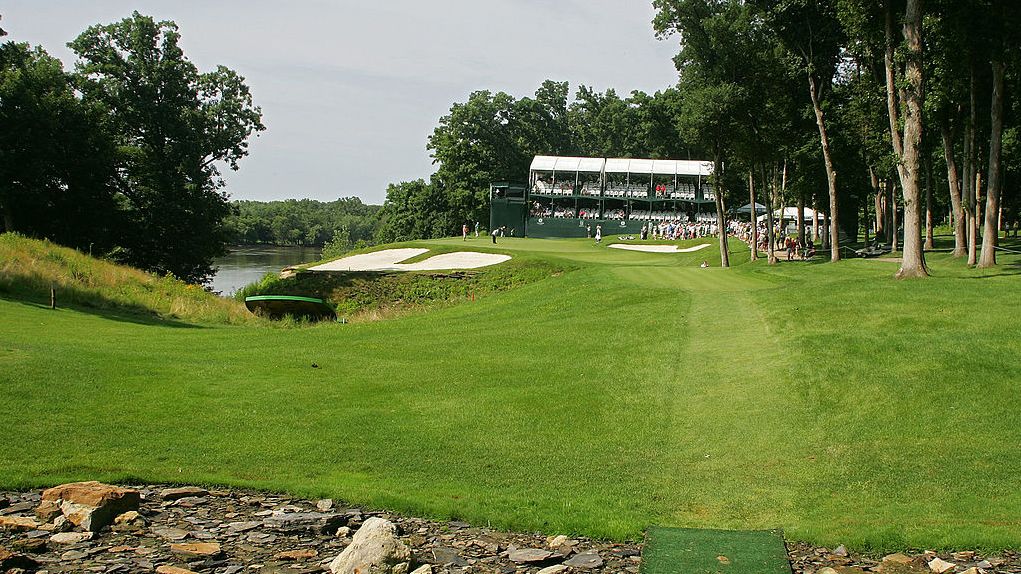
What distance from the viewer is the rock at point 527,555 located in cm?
741

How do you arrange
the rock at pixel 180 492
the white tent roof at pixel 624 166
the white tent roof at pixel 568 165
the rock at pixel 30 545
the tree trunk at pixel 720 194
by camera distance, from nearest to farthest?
the rock at pixel 30 545
the rock at pixel 180 492
the tree trunk at pixel 720 194
the white tent roof at pixel 624 166
the white tent roof at pixel 568 165

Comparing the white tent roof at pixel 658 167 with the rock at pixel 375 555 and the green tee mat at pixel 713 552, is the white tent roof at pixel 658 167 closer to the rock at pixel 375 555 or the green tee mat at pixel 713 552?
the green tee mat at pixel 713 552

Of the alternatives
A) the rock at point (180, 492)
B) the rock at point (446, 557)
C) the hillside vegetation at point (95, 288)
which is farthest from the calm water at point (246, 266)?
the rock at point (446, 557)

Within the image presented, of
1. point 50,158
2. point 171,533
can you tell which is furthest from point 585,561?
point 50,158

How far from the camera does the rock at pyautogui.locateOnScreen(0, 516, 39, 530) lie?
24.7ft

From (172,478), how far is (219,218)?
50595 millimetres

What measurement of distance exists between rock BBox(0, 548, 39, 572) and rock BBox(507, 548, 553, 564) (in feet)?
12.3

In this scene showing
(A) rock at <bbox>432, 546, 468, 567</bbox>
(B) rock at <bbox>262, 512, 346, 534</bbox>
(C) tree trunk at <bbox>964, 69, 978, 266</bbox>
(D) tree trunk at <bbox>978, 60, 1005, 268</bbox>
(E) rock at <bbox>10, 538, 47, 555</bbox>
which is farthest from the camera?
(C) tree trunk at <bbox>964, 69, 978, 266</bbox>

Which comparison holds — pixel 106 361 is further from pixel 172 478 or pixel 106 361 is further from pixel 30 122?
pixel 30 122

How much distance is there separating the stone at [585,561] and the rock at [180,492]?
12.6ft

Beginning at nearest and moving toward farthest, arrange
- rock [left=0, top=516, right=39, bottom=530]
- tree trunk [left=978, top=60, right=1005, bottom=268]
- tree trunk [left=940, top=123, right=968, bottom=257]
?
rock [left=0, top=516, right=39, bottom=530], tree trunk [left=978, top=60, right=1005, bottom=268], tree trunk [left=940, top=123, right=968, bottom=257]

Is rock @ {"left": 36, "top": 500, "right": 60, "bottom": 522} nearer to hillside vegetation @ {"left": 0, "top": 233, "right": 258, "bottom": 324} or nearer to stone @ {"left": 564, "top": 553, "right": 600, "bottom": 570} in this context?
stone @ {"left": 564, "top": 553, "right": 600, "bottom": 570}

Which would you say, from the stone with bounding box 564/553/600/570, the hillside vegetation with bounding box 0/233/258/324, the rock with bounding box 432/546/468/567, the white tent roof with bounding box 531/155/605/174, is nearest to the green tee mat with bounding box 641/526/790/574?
the stone with bounding box 564/553/600/570

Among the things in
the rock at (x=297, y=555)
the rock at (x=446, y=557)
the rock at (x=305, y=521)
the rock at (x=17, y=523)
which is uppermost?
the rock at (x=17, y=523)
